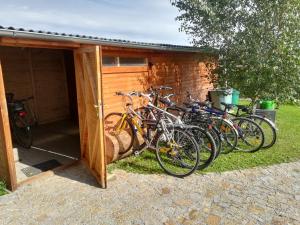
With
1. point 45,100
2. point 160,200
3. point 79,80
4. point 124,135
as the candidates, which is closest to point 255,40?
point 124,135

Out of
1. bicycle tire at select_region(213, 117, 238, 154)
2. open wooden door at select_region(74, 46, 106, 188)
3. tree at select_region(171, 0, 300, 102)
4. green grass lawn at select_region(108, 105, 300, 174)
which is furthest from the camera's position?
tree at select_region(171, 0, 300, 102)

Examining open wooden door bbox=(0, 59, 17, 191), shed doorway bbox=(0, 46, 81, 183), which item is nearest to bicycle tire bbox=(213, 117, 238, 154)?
shed doorway bbox=(0, 46, 81, 183)

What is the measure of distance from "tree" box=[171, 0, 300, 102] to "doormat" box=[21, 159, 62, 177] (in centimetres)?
476

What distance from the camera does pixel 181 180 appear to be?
4156mm

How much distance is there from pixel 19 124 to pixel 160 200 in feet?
12.5

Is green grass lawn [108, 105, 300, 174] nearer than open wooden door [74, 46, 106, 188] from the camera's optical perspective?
No

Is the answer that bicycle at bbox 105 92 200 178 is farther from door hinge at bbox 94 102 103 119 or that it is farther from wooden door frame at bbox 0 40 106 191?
wooden door frame at bbox 0 40 106 191

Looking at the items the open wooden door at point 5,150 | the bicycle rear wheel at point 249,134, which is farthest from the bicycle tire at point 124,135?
the bicycle rear wheel at point 249,134

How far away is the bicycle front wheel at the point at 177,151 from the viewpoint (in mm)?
4325

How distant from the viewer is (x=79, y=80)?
4453 mm

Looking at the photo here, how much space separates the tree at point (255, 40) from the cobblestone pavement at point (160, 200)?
2.53 meters

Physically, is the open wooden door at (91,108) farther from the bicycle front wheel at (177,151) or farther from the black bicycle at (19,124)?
the black bicycle at (19,124)

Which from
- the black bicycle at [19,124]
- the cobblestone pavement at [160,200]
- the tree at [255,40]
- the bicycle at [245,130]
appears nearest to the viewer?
the cobblestone pavement at [160,200]

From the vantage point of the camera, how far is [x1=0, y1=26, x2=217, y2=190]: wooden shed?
11.9 feet
